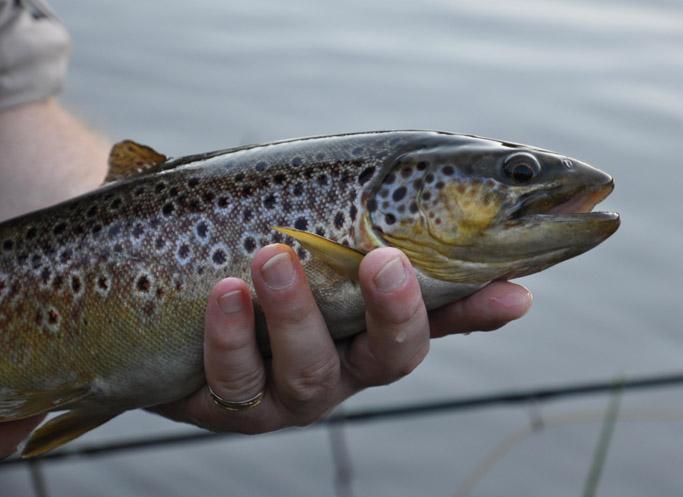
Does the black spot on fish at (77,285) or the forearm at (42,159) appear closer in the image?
the black spot on fish at (77,285)

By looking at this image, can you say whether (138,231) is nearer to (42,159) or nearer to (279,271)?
(279,271)

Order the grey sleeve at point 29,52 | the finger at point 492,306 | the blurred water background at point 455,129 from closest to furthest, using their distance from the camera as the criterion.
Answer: the finger at point 492,306 → the grey sleeve at point 29,52 → the blurred water background at point 455,129

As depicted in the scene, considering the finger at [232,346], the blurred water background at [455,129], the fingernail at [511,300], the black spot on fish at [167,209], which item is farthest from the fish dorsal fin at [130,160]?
the blurred water background at [455,129]

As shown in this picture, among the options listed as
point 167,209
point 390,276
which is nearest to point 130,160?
point 167,209

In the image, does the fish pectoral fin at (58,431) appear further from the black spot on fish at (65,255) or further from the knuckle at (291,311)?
the knuckle at (291,311)

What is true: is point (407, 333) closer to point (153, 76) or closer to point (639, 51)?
point (153, 76)

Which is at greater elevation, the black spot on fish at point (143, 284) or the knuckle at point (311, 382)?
the black spot on fish at point (143, 284)
